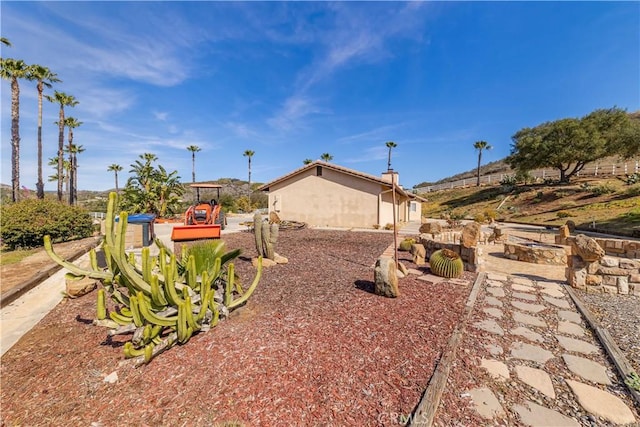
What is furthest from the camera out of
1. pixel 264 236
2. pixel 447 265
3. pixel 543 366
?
pixel 264 236

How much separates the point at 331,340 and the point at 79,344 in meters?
3.68

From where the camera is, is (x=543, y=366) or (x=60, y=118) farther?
(x=60, y=118)

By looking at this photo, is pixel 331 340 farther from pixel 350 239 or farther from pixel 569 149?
pixel 569 149

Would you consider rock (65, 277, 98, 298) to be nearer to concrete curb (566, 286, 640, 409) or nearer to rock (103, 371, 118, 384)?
rock (103, 371, 118, 384)

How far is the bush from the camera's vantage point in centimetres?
1051

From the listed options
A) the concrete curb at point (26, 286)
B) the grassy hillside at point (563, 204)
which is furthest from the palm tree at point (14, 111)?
the grassy hillside at point (563, 204)

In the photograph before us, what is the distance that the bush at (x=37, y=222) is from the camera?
414 inches

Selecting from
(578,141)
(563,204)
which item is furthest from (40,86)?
(578,141)

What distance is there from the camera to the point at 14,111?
18547 millimetres

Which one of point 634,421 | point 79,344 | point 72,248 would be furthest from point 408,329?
point 72,248

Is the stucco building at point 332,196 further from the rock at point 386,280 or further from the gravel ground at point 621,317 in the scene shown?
the rock at point 386,280

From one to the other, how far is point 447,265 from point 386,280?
2675 mm

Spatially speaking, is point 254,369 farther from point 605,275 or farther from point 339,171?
point 339,171

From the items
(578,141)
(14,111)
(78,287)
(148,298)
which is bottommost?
(78,287)
